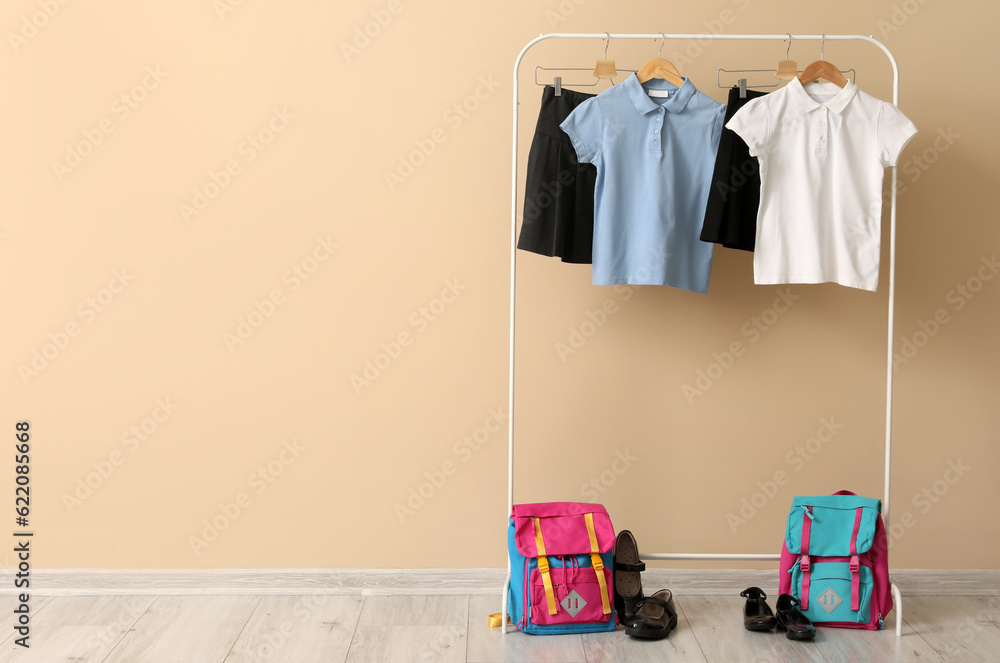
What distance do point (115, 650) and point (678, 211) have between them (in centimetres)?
192

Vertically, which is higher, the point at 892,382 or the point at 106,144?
the point at 106,144

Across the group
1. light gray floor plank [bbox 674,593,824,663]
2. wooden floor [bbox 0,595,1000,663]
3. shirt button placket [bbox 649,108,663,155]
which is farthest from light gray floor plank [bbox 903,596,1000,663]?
shirt button placket [bbox 649,108,663,155]

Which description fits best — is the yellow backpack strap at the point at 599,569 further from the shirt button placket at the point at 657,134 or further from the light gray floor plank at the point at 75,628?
the light gray floor plank at the point at 75,628

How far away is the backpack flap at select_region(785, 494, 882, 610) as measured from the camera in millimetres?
2191

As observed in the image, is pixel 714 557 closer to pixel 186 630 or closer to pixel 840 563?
pixel 840 563

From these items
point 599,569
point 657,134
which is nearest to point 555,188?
point 657,134

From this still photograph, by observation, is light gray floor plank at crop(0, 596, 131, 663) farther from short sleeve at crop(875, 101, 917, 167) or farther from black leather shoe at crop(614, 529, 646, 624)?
short sleeve at crop(875, 101, 917, 167)

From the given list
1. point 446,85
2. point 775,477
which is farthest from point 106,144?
point 775,477

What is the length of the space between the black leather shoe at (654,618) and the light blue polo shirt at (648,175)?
0.89 meters

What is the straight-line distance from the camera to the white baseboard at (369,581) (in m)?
2.45

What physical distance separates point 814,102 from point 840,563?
A: 1.28 meters

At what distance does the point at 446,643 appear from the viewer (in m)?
2.14

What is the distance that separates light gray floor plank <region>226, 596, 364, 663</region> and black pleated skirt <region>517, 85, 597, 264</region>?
1.19m

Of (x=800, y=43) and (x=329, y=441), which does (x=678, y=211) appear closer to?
(x=800, y=43)
